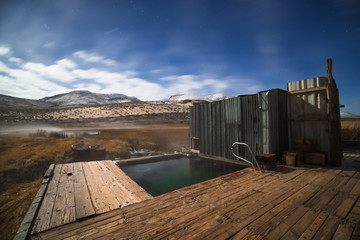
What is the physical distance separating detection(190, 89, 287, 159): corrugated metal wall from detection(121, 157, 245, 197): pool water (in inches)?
31.1

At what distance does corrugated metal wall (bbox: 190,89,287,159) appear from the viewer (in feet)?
21.0

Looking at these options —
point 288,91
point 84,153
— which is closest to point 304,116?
point 288,91

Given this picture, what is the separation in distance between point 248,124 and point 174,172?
Answer: 493 centimetres

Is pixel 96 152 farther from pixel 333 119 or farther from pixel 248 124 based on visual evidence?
pixel 333 119

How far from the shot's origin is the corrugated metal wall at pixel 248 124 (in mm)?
6391

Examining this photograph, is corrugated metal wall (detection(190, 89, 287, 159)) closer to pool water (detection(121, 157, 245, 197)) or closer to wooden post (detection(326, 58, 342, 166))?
pool water (detection(121, 157, 245, 197))

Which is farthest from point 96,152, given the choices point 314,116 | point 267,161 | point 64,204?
point 314,116

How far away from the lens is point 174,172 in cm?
939

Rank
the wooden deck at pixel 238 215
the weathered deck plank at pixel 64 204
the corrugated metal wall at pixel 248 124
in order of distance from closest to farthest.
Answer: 1. the wooden deck at pixel 238 215
2. the weathered deck plank at pixel 64 204
3. the corrugated metal wall at pixel 248 124

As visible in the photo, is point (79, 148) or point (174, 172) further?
point (79, 148)

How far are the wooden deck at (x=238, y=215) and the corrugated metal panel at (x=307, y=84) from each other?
3504 mm

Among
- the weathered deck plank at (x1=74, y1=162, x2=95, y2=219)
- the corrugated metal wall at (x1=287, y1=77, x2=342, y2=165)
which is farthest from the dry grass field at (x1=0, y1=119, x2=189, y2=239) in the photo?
the corrugated metal wall at (x1=287, y1=77, x2=342, y2=165)

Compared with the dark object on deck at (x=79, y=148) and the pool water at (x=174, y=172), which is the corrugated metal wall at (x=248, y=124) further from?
the dark object on deck at (x=79, y=148)

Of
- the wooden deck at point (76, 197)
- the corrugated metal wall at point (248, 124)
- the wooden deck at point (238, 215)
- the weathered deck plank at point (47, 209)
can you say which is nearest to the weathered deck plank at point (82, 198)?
the wooden deck at point (76, 197)
